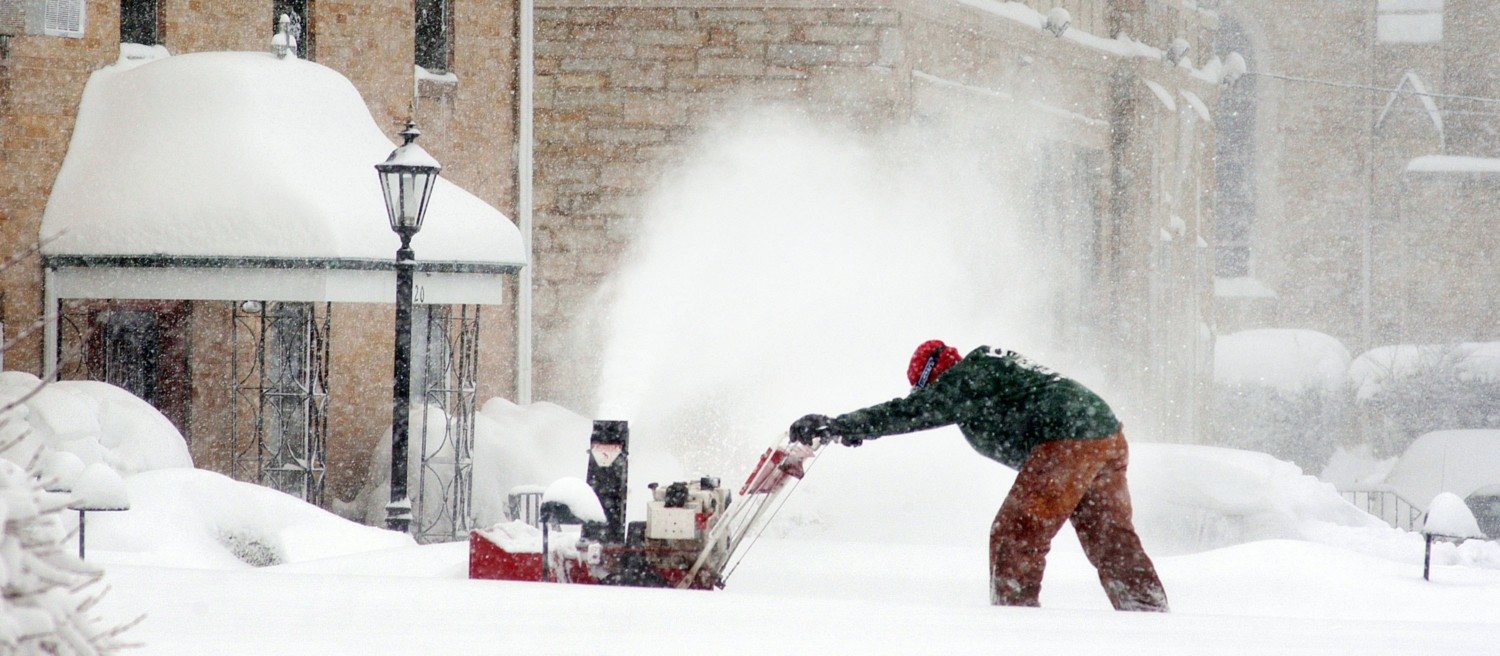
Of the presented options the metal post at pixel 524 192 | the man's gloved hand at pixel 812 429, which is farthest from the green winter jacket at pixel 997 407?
the metal post at pixel 524 192

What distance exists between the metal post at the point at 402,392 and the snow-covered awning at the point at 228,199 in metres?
1.42

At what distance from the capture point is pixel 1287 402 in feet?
102

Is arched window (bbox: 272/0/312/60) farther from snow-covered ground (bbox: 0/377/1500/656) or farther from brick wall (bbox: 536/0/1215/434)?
snow-covered ground (bbox: 0/377/1500/656)

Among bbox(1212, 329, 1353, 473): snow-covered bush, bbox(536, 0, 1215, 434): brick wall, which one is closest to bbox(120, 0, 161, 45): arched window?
bbox(536, 0, 1215, 434): brick wall

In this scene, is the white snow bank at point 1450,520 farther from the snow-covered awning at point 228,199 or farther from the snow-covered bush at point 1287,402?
the snow-covered bush at point 1287,402

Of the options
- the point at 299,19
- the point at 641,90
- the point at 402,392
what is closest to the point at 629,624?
the point at 402,392

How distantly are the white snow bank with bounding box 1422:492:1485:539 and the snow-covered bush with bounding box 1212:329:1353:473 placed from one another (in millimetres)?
21677

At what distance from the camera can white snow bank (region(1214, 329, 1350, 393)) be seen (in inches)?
1230

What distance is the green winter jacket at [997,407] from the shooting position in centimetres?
648

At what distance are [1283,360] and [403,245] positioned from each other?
2482 cm

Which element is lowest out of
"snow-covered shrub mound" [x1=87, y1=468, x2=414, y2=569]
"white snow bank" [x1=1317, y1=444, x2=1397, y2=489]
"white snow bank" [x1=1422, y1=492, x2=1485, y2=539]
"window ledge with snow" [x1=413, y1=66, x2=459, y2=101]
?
"white snow bank" [x1=1317, y1=444, x2=1397, y2=489]

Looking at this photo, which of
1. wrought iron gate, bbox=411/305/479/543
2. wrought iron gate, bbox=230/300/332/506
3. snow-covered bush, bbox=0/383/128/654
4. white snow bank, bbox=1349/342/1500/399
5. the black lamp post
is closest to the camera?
snow-covered bush, bbox=0/383/128/654

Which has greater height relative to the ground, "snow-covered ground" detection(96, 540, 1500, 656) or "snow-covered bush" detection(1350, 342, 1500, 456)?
"snow-covered ground" detection(96, 540, 1500, 656)

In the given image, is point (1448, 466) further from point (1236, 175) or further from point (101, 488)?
point (101, 488)
